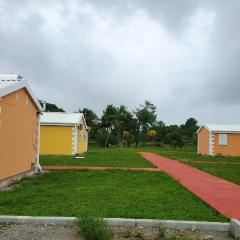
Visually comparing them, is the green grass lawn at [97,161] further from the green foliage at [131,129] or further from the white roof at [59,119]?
the green foliage at [131,129]

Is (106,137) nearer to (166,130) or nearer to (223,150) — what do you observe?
(166,130)

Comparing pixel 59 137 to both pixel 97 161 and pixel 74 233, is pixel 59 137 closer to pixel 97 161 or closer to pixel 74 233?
pixel 97 161

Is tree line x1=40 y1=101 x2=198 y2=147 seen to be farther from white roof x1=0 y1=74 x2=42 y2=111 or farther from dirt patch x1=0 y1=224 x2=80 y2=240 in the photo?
dirt patch x1=0 y1=224 x2=80 y2=240

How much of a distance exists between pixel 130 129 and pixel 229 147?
29417 mm

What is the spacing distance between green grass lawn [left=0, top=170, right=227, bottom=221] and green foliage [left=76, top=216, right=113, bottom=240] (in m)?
1.65

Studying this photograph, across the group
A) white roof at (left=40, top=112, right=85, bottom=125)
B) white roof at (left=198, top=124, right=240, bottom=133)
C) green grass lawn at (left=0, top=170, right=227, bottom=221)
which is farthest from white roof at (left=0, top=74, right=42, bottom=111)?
white roof at (left=198, top=124, right=240, bottom=133)

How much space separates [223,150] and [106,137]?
2483 centimetres

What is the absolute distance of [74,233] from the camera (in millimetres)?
7344

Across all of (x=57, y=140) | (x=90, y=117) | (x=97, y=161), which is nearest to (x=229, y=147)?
(x=57, y=140)

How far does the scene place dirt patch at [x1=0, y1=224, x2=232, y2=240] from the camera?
7121 millimetres

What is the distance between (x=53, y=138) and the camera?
109ft

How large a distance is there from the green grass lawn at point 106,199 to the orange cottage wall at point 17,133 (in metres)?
0.76

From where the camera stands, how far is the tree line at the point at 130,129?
63656 mm

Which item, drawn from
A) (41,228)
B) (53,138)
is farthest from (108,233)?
(53,138)
